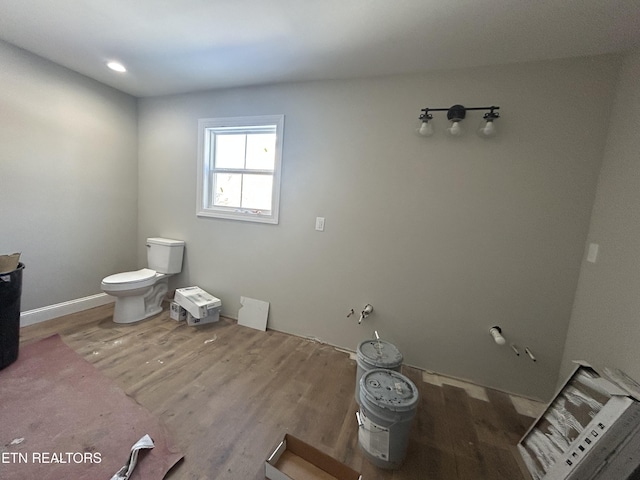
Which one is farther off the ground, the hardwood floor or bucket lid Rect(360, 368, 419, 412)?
bucket lid Rect(360, 368, 419, 412)

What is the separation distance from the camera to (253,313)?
2.55 meters

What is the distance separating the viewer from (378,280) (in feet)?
6.91

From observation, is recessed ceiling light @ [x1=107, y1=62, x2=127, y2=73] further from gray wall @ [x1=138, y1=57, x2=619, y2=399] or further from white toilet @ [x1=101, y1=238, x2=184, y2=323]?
white toilet @ [x1=101, y1=238, x2=184, y2=323]

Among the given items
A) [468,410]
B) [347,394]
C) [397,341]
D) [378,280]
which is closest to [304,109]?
[378,280]

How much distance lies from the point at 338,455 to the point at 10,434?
1624 millimetres

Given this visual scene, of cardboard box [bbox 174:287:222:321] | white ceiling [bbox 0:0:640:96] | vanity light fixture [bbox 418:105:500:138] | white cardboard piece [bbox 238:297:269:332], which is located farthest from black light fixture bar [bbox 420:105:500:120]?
cardboard box [bbox 174:287:222:321]

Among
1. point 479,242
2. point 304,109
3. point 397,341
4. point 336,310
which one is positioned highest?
point 304,109

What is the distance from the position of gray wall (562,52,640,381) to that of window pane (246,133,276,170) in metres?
2.40

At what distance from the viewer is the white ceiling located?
51.4 inches

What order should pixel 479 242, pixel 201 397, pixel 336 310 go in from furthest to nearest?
pixel 336 310 → pixel 479 242 → pixel 201 397

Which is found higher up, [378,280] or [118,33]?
[118,33]

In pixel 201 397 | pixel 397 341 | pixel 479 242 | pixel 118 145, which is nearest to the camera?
pixel 201 397

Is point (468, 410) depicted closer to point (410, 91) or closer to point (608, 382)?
point (608, 382)

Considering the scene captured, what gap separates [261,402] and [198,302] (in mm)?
1268
